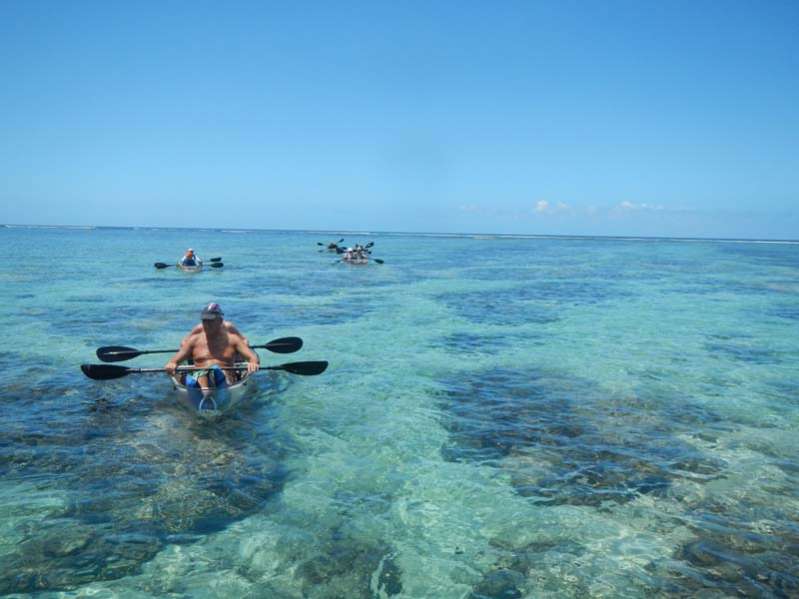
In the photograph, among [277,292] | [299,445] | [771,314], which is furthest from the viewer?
[277,292]

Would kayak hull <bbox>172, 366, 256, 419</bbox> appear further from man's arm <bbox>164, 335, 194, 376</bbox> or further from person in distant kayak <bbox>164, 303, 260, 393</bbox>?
man's arm <bbox>164, 335, 194, 376</bbox>

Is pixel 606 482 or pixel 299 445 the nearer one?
pixel 606 482

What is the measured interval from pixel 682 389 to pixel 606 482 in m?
6.56

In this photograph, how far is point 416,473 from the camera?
900 centimetres

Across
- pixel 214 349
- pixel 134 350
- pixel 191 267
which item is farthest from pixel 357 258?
pixel 214 349

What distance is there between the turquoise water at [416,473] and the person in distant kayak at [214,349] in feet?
3.31

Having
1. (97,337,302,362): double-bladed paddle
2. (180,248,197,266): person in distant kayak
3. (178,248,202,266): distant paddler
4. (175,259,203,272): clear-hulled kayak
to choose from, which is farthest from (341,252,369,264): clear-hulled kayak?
(97,337,302,362): double-bladed paddle

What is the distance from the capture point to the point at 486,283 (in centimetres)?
3997

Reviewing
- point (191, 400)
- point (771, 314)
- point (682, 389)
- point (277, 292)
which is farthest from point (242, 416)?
point (771, 314)

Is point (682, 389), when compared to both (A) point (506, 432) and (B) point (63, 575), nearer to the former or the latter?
(A) point (506, 432)

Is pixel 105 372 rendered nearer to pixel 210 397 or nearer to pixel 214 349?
pixel 214 349

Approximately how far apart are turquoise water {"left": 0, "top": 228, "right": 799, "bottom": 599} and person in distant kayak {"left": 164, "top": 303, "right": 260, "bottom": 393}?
3.31ft

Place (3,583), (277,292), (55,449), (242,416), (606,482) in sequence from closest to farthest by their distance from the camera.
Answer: (3,583) < (606,482) < (55,449) < (242,416) < (277,292)

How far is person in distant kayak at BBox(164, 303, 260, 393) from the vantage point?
1102 centimetres
